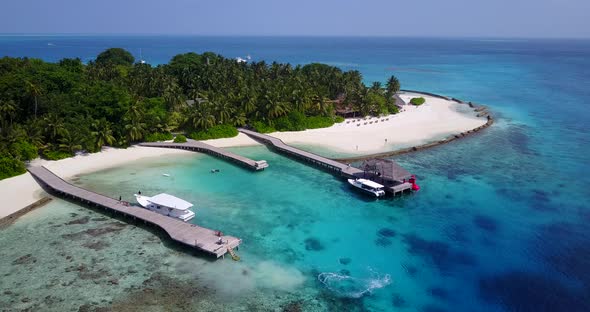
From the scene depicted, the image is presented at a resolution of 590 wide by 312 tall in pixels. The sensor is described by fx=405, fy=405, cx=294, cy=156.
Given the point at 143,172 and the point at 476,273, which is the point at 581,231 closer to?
the point at 476,273

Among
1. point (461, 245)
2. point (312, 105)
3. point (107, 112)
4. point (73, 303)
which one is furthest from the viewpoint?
point (312, 105)

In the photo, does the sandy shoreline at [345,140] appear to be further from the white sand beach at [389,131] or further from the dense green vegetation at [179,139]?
the dense green vegetation at [179,139]

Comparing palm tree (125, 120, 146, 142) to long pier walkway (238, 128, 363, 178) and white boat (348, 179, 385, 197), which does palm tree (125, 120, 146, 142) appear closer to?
long pier walkway (238, 128, 363, 178)

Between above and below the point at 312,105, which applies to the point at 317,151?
below

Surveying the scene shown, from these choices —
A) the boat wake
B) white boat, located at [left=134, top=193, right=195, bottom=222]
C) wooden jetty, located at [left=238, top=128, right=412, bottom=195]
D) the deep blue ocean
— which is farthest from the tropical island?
the boat wake

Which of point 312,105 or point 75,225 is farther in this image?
point 312,105

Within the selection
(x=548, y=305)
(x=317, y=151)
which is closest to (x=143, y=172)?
(x=317, y=151)

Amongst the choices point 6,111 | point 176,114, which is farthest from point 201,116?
point 6,111
